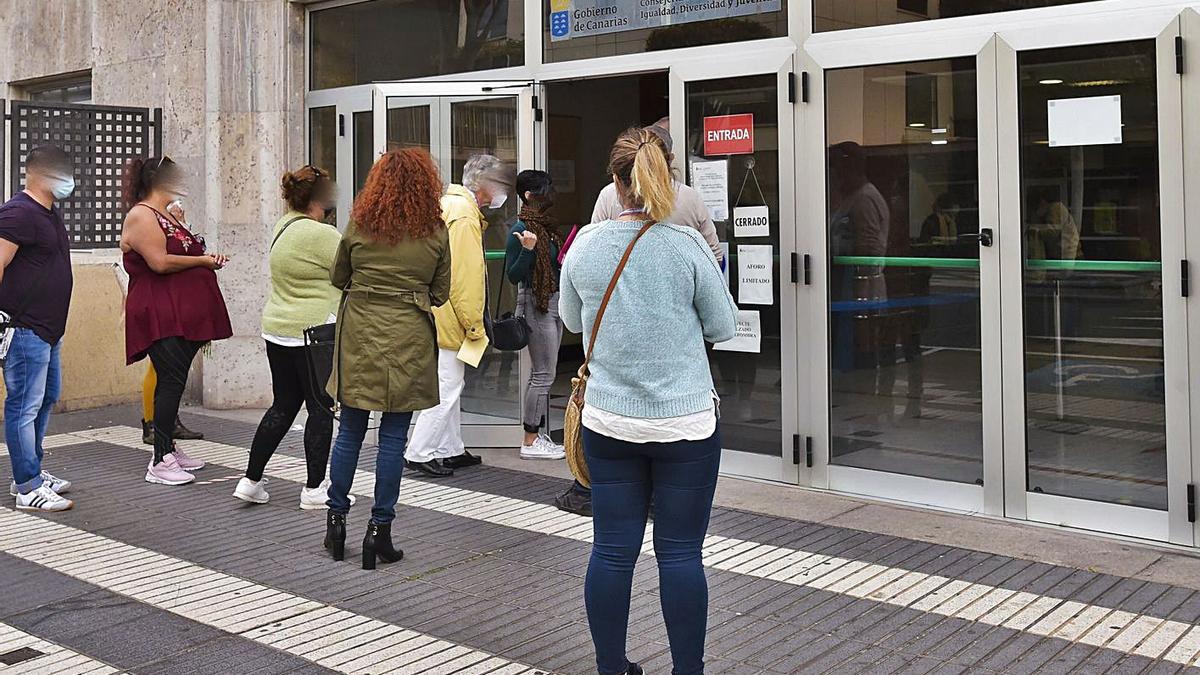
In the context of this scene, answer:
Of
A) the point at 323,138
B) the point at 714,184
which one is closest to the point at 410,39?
the point at 323,138

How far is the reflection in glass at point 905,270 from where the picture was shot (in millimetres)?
6664

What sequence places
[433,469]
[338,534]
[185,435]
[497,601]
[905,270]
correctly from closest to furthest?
[497,601], [338,534], [905,270], [433,469], [185,435]

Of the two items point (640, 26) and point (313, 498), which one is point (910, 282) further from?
point (313, 498)

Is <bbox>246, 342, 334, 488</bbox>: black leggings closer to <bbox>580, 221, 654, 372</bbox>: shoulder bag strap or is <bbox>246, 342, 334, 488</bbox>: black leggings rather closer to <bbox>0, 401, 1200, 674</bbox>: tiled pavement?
<bbox>0, 401, 1200, 674</bbox>: tiled pavement

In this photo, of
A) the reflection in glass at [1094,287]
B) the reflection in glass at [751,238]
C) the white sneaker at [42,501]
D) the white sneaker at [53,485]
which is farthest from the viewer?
the reflection in glass at [751,238]

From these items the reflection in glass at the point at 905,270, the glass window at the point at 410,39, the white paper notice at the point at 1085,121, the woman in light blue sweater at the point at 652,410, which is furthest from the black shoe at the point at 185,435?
the white paper notice at the point at 1085,121

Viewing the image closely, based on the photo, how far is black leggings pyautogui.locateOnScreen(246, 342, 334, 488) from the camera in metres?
6.77

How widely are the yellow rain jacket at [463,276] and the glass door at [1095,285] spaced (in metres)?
3.00

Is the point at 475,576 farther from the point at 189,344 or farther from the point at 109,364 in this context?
the point at 109,364

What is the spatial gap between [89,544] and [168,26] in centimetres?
622

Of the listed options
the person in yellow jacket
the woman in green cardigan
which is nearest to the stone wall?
the person in yellow jacket

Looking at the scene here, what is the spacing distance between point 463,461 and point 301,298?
1918mm

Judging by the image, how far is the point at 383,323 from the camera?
565 cm

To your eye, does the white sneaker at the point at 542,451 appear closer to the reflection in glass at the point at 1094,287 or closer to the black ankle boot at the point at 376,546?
the black ankle boot at the point at 376,546
